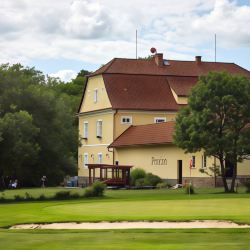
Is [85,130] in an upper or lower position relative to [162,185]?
upper

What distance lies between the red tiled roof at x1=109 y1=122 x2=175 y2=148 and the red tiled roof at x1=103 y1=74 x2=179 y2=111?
2809 millimetres

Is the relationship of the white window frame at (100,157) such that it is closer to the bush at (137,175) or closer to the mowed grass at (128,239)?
the bush at (137,175)

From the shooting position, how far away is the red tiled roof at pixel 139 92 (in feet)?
257

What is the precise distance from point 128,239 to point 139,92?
193 feet

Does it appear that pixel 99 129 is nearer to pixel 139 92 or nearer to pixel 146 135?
pixel 139 92

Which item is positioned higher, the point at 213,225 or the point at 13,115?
the point at 13,115

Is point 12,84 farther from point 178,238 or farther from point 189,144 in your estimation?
point 178,238

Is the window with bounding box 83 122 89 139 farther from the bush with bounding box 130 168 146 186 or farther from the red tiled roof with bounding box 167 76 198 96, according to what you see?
the bush with bounding box 130 168 146 186

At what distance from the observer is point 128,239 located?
2058 centimetres

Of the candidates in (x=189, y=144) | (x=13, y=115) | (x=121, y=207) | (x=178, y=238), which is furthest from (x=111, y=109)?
(x=178, y=238)

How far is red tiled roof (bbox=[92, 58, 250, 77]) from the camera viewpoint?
80.7 meters

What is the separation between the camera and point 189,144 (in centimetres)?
5197

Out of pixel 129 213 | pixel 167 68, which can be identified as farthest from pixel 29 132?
pixel 167 68

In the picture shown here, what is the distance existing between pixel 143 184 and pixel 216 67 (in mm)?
21680
